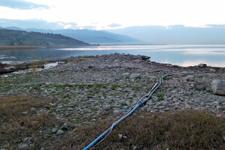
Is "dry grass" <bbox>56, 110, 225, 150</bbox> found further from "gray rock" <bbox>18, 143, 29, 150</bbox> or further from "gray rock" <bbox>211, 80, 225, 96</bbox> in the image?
"gray rock" <bbox>211, 80, 225, 96</bbox>

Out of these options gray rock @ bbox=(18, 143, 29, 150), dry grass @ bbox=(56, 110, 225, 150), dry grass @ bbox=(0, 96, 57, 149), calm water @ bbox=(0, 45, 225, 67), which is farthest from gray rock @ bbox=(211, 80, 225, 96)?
calm water @ bbox=(0, 45, 225, 67)

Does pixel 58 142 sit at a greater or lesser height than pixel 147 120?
lesser

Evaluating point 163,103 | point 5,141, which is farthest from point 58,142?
point 163,103

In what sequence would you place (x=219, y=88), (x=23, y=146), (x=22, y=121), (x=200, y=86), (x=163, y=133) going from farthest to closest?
1. (x=200, y=86)
2. (x=219, y=88)
3. (x=22, y=121)
4. (x=23, y=146)
5. (x=163, y=133)

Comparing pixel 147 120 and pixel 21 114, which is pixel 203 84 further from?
pixel 21 114

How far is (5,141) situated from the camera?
24.7 feet

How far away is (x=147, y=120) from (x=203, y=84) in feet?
21.8

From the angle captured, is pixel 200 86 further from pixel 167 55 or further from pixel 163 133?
pixel 167 55

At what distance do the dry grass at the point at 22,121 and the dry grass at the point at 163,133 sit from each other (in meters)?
1.16

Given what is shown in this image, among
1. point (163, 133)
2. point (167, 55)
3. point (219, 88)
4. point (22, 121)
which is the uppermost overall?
point (219, 88)

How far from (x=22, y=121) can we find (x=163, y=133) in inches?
161

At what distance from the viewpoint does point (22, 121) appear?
866 cm

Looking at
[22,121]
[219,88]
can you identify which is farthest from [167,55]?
[22,121]

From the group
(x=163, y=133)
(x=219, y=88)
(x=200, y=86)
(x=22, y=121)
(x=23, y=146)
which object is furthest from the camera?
(x=200, y=86)
